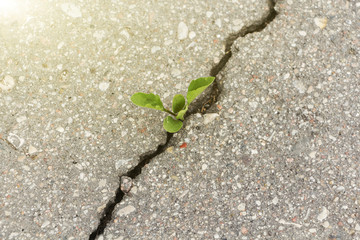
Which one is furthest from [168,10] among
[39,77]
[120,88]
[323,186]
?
[323,186]

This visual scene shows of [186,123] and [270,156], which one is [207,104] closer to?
[186,123]

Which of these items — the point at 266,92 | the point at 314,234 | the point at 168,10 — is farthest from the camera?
the point at 168,10

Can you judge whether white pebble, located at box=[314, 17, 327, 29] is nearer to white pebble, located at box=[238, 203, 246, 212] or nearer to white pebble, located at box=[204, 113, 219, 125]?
white pebble, located at box=[204, 113, 219, 125]

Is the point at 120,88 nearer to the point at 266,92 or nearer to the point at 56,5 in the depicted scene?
the point at 56,5

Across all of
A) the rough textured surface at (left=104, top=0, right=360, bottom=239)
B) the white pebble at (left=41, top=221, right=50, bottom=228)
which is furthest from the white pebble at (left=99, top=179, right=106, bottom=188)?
the white pebble at (left=41, top=221, right=50, bottom=228)

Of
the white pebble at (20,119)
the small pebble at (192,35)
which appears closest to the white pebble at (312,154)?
the small pebble at (192,35)

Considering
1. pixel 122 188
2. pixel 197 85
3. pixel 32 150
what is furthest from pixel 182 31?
pixel 32 150
